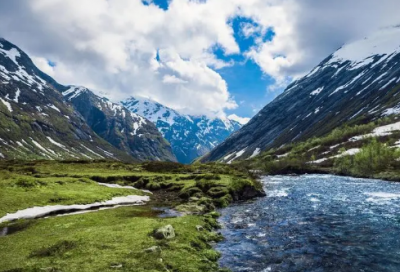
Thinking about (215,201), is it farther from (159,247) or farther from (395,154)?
(395,154)

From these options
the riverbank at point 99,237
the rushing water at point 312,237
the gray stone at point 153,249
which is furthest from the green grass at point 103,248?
the rushing water at point 312,237

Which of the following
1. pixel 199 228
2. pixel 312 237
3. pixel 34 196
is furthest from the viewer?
pixel 34 196

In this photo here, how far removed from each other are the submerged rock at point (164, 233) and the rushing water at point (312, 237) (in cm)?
513

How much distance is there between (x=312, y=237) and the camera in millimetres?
36875

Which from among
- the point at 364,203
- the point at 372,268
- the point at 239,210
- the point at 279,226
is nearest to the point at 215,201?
the point at 239,210

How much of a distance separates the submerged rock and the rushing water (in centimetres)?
513

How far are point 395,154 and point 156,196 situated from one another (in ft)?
395

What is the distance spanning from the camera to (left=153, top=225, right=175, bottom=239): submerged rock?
31.7m

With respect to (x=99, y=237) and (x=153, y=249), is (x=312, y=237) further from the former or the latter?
(x=99, y=237)

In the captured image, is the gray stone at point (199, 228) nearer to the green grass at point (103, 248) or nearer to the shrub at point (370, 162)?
the green grass at point (103, 248)

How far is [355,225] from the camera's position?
42031 millimetres

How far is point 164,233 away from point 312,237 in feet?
55.7

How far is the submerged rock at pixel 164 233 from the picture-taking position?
31661 millimetres

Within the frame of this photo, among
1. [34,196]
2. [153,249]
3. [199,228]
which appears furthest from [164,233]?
[34,196]
